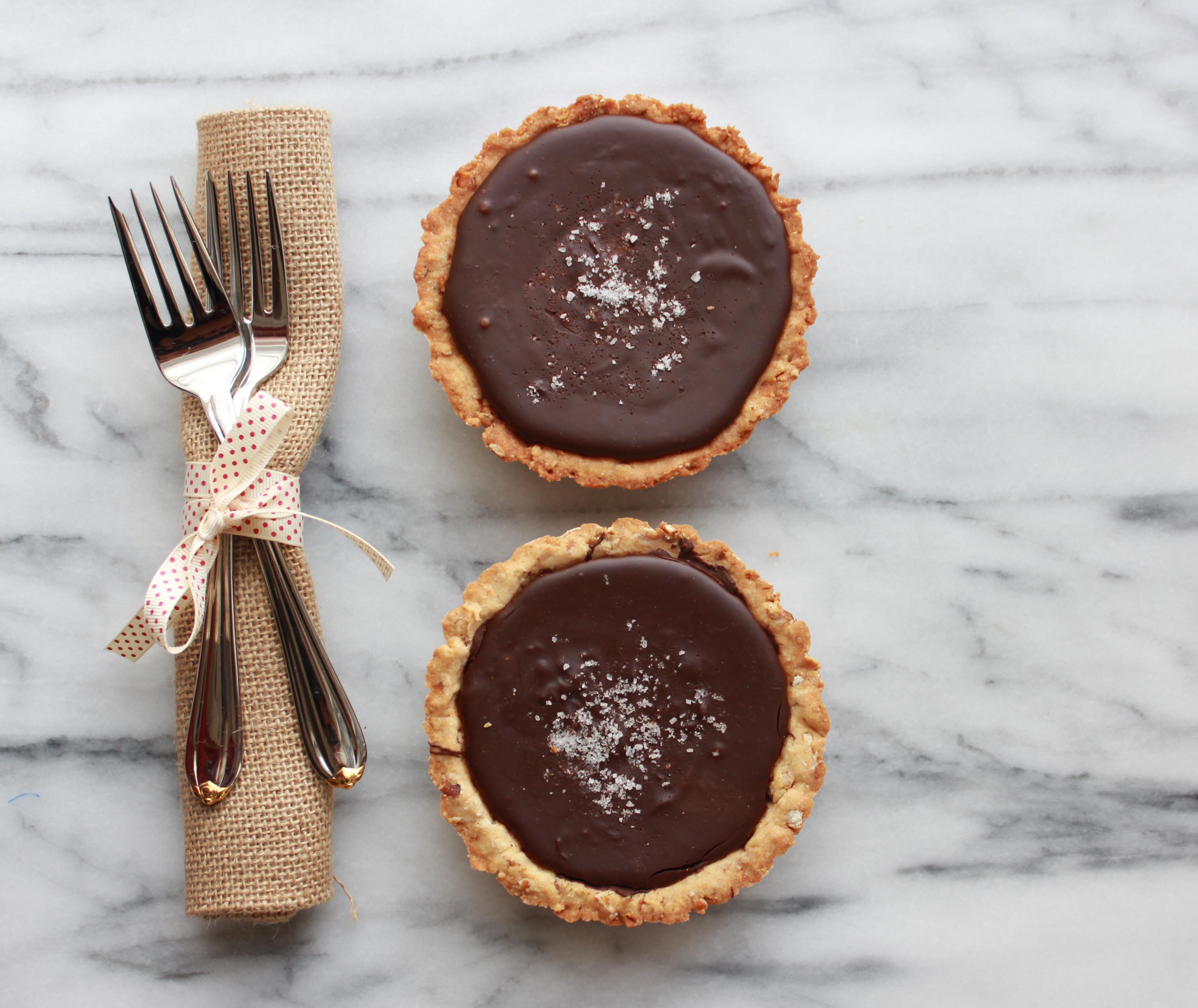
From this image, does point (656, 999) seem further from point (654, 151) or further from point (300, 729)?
point (654, 151)

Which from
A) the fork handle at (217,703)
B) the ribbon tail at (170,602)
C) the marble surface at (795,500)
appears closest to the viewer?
the ribbon tail at (170,602)

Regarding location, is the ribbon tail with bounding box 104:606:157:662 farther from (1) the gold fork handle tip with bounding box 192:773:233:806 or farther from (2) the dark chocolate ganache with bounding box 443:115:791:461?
(2) the dark chocolate ganache with bounding box 443:115:791:461

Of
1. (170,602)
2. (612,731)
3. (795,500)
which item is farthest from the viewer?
(795,500)

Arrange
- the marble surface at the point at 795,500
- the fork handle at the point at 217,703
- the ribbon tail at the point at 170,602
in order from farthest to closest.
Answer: the marble surface at the point at 795,500 < the fork handle at the point at 217,703 < the ribbon tail at the point at 170,602

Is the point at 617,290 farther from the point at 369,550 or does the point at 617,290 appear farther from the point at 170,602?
the point at 170,602

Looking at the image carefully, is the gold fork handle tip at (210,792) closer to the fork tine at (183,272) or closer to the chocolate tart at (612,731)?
the chocolate tart at (612,731)

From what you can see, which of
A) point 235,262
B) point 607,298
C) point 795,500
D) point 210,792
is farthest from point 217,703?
point 795,500

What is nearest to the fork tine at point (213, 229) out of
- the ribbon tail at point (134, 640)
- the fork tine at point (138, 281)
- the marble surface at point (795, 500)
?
the fork tine at point (138, 281)
